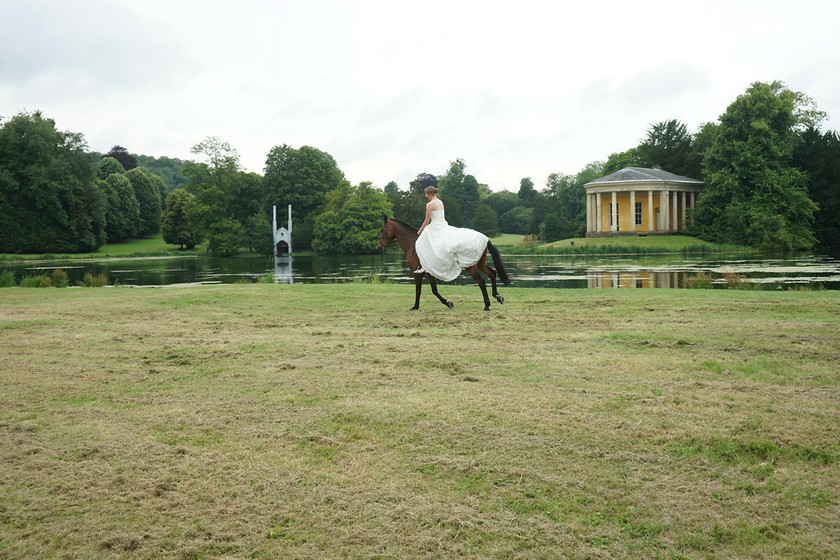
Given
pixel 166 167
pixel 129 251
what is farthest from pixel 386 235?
pixel 166 167

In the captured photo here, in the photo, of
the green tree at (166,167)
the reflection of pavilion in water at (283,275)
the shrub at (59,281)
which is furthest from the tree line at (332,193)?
the shrub at (59,281)

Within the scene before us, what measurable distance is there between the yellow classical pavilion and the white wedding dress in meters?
53.3

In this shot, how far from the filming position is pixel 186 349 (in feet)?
27.5

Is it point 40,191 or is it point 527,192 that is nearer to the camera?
point 40,191

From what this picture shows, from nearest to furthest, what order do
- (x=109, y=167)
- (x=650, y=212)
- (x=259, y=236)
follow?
1. (x=650, y=212)
2. (x=259, y=236)
3. (x=109, y=167)

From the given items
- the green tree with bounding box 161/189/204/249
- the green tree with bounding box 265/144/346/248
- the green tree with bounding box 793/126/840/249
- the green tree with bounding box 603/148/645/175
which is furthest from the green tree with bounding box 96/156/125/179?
the green tree with bounding box 793/126/840/249

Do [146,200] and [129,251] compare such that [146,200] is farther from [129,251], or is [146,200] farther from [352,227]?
[352,227]

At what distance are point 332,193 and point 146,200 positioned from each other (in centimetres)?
3993

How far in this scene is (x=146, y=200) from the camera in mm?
105750

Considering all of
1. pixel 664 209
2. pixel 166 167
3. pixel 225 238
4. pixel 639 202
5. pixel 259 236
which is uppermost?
pixel 166 167

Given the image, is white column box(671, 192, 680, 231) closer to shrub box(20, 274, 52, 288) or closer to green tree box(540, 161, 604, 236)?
green tree box(540, 161, 604, 236)

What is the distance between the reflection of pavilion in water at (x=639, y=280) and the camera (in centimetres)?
2131

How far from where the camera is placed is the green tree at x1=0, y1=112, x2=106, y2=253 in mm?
73875

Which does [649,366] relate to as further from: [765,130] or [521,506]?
[765,130]
